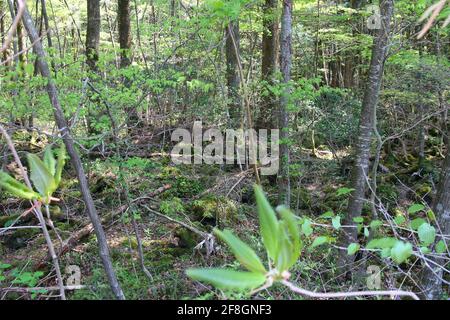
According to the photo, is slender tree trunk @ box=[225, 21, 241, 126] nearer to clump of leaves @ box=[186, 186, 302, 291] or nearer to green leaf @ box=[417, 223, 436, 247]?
green leaf @ box=[417, 223, 436, 247]

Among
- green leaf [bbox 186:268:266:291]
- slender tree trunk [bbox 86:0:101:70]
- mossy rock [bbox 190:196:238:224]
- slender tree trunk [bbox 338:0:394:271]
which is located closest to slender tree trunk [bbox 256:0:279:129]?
mossy rock [bbox 190:196:238:224]

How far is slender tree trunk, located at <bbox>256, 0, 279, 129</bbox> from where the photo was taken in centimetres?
810

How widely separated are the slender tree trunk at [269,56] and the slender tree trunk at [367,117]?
3098 mm

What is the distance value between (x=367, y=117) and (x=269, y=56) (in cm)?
452

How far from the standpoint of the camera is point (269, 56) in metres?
9.05

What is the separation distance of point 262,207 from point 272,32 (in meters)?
8.34

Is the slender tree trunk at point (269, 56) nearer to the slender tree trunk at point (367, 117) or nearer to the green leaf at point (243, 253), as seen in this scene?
the slender tree trunk at point (367, 117)

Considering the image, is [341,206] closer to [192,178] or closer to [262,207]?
[192,178]

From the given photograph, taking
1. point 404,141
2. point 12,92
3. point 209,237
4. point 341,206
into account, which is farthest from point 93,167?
point 404,141

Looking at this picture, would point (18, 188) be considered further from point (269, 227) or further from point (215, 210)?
point (215, 210)

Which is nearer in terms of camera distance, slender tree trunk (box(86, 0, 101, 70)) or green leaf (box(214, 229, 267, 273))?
green leaf (box(214, 229, 267, 273))

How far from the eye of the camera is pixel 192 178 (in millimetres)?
8141

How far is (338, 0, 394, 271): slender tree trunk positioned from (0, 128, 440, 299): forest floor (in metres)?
0.55

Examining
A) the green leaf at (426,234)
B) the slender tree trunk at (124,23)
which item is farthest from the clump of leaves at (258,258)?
the slender tree trunk at (124,23)
